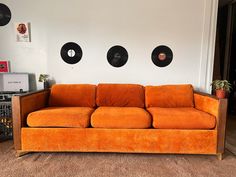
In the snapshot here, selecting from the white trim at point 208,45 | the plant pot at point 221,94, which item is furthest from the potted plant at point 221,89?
the white trim at point 208,45

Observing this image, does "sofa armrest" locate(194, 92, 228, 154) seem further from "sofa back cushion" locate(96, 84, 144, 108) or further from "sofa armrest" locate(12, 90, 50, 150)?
"sofa armrest" locate(12, 90, 50, 150)

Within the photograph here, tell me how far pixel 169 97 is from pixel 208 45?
3.41 ft

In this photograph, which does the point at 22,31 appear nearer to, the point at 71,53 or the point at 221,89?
the point at 71,53

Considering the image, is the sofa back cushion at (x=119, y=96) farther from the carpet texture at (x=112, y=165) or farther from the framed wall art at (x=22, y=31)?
the framed wall art at (x=22, y=31)

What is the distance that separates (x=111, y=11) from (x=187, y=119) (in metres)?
1.85

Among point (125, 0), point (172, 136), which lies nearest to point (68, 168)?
point (172, 136)

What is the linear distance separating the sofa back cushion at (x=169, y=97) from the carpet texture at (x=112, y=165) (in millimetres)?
702

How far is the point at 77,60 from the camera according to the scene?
2768 mm

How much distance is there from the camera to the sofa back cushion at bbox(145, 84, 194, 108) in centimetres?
246

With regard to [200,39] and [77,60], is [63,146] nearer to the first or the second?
[77,60]

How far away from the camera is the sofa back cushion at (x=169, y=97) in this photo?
8.09 feet

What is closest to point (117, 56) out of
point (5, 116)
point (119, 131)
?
point (119, 131)

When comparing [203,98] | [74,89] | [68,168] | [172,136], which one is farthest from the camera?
[74,89]

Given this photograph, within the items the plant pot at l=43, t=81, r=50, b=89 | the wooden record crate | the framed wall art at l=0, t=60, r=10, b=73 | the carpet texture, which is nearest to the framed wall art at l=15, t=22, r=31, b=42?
the framed wall art at l=0, t=60, r=10, b=73
